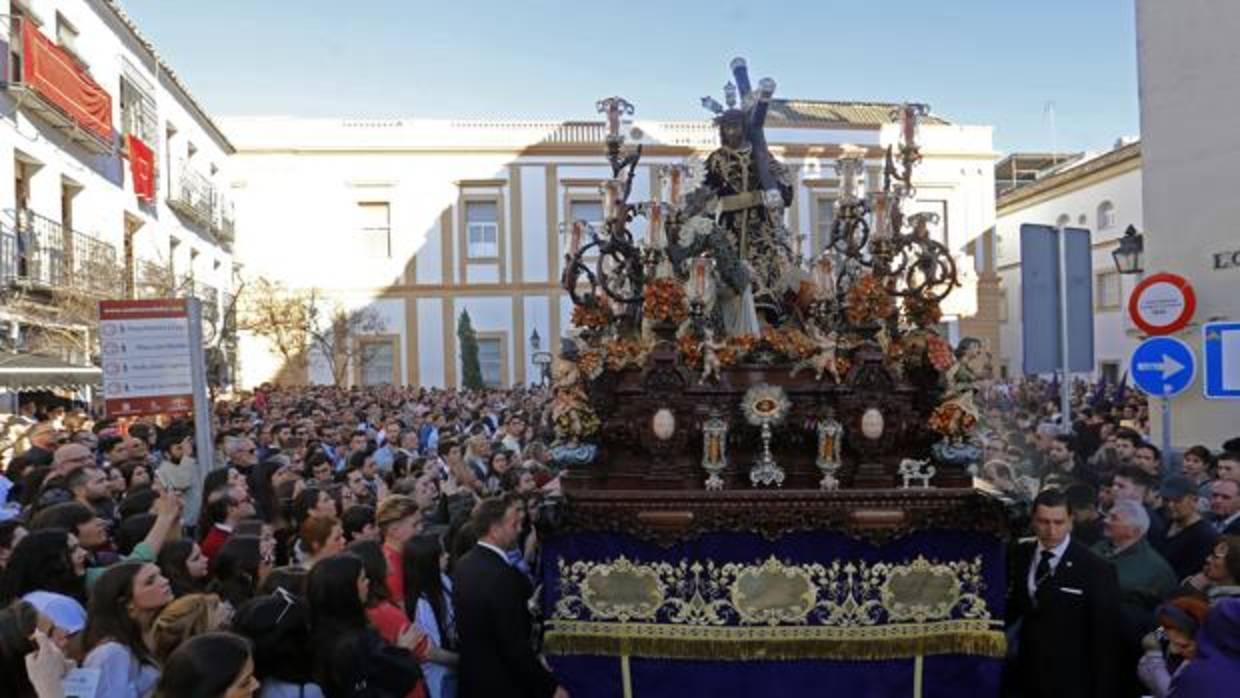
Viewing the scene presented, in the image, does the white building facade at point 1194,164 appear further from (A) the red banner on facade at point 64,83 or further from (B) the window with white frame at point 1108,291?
(B) the window with white frame at point 1108,291

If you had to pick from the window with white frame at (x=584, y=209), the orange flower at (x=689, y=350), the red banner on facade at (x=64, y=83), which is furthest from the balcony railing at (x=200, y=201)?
the orange flower at (x=689, y=350)

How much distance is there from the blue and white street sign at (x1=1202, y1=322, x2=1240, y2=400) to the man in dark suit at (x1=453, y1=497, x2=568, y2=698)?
535 centimetres

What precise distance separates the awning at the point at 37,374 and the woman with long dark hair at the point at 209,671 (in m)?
9.00

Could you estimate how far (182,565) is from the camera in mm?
4746

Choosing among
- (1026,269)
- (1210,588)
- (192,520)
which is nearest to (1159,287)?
(1026,269)

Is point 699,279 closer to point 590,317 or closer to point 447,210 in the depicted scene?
point 590,317

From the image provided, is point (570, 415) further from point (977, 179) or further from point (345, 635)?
point (977, 179)

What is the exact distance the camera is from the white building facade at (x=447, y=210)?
3622 centimetres

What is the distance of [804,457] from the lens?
6.82 m

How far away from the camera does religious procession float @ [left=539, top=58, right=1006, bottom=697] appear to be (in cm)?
600

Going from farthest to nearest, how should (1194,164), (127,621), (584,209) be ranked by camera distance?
1. (584,209)
2. (1194,164)
3. (127,621)

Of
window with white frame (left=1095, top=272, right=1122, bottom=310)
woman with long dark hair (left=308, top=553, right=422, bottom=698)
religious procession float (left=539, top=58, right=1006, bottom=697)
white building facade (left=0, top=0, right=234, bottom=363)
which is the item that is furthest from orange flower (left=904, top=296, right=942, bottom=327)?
window with white frame (left=1095, top=272, right=1122, bottom=310)

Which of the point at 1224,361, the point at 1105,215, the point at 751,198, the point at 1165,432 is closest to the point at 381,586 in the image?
the point at 751,198

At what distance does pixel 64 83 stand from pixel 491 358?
2226 cm
